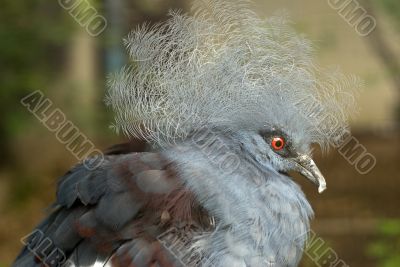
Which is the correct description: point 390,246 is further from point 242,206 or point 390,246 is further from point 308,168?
point 242,206

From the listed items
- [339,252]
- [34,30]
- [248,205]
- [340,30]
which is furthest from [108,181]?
[340,30]

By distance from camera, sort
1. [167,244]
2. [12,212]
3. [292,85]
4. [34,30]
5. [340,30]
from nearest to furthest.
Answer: [167,244]
[292,85]
[34,30]
[12,212]
[340,30]

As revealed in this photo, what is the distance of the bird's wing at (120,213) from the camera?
A: 2455mm

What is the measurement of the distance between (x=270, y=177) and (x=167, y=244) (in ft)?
1.50

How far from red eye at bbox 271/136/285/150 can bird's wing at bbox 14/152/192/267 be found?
0.38 metres

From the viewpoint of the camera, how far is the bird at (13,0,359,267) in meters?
2.46

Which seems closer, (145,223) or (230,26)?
(145,223)

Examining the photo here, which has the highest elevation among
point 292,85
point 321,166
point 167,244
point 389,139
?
point 389,139

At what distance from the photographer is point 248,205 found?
8.13 ft

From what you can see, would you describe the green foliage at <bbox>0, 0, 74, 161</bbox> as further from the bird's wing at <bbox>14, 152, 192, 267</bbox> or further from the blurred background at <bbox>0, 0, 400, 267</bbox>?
the bird's wing at <bbox>14, 152, 192, 267</bbox>

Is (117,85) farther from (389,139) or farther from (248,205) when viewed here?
(389,139)
